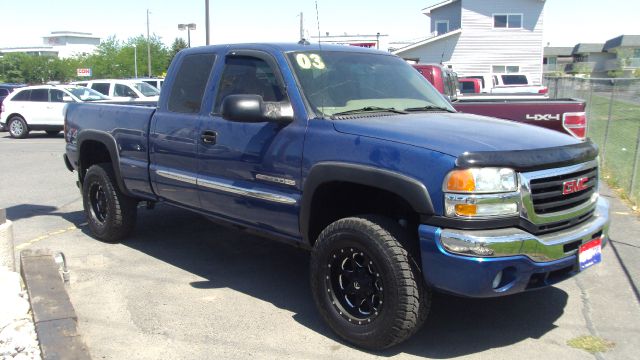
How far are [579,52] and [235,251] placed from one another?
297ft

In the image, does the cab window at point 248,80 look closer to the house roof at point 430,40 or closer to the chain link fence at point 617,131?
the chain link fence at point 617,131

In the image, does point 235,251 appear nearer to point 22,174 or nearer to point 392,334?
→ point 392,334

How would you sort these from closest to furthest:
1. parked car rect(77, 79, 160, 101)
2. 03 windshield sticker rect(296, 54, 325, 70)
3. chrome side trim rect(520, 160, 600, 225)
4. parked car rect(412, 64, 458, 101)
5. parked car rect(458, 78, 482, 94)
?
chrome side trim rect(520, 160, 600, 225)
03 windshield sticker rect(296, 54, 325, 70)
parked car rect(412, 64, 458, 101)
parked car rect(77, 79, 160, 101)
parked car rect(458, 78, 482, 94)

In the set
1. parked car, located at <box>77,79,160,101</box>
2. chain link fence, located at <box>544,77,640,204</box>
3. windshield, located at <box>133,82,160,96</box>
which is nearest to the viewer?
chain link fence, located at <box>544,77,640,204</box>

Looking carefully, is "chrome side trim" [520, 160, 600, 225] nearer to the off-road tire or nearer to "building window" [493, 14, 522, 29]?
the off-road tire

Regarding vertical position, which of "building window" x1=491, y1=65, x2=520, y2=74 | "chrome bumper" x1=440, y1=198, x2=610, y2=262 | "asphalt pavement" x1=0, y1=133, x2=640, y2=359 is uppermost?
"building window" x1=491, y1=65, x2=520, y2=74

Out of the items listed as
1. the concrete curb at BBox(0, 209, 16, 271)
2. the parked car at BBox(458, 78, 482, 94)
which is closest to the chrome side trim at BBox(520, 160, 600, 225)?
the concrete curb at BBox(0, 209, 16, 271)

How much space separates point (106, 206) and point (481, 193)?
14.2 feet

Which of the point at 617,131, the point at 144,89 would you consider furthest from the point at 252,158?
the point at 144,89

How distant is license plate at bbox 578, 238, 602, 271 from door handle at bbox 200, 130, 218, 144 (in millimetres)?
2737

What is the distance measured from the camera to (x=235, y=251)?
6.33m

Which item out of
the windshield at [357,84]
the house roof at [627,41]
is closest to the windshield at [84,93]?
the windshield at [357,84]

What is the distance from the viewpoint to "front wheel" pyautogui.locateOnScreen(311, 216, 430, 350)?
3695 mm

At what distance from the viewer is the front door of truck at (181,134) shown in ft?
17.0
